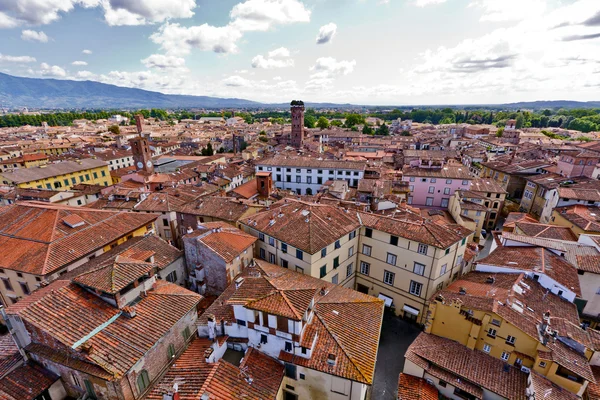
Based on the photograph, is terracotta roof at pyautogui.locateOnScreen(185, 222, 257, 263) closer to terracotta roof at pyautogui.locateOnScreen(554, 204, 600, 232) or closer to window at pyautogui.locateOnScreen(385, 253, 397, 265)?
window at pyautogui.locateOnScreen(385, 253, 397, 265)

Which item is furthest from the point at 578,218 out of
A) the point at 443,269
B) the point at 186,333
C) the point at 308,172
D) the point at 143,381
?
the point at 143,381

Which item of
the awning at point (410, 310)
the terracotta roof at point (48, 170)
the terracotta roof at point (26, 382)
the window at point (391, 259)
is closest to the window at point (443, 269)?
the window at point (391, 259)

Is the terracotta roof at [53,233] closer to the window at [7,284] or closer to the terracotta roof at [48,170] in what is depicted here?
the window at [7,284]

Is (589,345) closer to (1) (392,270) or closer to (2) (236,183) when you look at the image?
(1) (392,270)

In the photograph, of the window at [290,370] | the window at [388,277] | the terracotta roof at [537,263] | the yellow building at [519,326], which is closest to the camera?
the window at [290,370]

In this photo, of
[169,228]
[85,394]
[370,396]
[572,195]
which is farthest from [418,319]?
[169,228]

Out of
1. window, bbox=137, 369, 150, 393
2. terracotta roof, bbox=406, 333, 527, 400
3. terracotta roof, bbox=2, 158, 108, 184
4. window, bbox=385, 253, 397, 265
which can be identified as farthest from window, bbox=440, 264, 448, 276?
terracotta roof, bbox=2, 158, 108, 184

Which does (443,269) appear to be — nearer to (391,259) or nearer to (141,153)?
(391,259)
